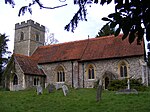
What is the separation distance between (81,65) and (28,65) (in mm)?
6176

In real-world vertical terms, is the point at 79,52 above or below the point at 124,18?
above

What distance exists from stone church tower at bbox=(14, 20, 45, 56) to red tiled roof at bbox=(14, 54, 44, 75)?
310 inches

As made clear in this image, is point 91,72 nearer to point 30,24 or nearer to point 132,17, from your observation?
point 30,24

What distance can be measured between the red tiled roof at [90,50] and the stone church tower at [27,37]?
202 inches

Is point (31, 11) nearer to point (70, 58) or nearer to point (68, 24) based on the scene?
point (68, 24)

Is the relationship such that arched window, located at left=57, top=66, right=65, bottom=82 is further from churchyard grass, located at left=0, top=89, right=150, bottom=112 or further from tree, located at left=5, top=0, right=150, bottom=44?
tree, located at left=5, top=0, right=150, bottom=44

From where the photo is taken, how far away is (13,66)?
93.4 ft

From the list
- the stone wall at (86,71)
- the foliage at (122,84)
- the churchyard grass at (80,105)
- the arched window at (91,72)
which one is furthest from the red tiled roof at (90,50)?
the churchyard grass at (80,105)

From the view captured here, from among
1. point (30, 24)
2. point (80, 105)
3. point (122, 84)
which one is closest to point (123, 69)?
point (122, 84)

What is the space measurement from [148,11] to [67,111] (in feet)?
24.9

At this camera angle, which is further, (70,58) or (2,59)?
(2,59)

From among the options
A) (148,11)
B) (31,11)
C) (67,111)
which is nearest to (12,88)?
(67,111)

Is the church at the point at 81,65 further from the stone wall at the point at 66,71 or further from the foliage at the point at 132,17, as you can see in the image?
the foliage at the point at 132,17

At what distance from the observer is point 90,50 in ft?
95.1
